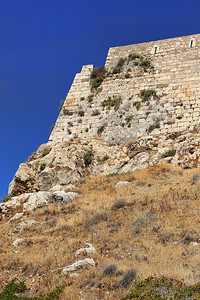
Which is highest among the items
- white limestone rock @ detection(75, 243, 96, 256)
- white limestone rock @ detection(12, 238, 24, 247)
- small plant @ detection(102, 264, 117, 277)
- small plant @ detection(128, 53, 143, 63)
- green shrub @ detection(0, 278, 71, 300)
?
small plant @ detection(128, 53, 143, 63)

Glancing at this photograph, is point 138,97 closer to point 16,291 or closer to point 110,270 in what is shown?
point 110,270

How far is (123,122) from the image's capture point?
1950 cm

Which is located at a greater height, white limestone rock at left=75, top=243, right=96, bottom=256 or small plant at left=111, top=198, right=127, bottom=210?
small plant at left=111, top=198, right=127, bottom=210

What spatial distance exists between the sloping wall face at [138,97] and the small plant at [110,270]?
42.0 feet

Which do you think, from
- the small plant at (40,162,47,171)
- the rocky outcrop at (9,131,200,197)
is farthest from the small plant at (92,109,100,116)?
the small plant at (40,162,47,171)

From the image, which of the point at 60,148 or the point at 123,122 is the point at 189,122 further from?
the point at 60,148

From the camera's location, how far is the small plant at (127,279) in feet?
18.1

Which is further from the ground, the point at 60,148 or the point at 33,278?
the point at 60,148

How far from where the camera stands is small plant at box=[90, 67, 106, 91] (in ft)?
72.0

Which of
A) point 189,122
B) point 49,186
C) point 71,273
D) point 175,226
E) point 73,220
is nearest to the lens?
point 71,273

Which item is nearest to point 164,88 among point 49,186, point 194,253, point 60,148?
point 60,148

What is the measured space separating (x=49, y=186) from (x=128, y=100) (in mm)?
8183

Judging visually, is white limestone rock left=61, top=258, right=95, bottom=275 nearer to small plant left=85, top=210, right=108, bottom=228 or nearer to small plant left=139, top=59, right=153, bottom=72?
small plant left=85, top=210, right=108, bottom=228

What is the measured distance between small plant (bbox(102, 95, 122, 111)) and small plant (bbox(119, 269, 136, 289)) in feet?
50.3
